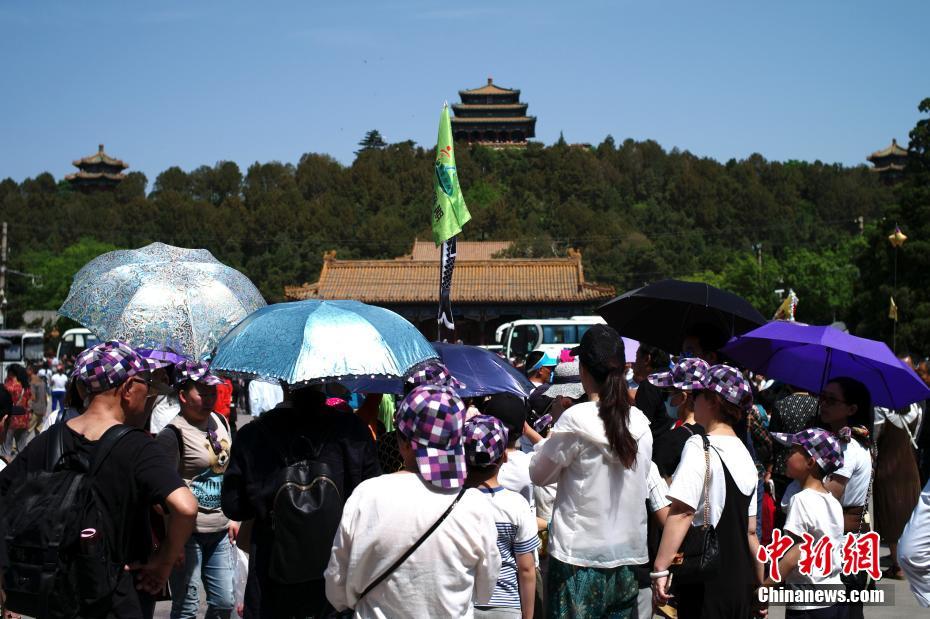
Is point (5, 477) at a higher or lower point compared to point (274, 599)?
higher

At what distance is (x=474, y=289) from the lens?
40.3 meters

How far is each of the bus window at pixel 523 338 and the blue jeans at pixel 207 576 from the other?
80.6 feet

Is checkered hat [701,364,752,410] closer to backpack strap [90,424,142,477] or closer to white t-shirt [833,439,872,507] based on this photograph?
white t-shirt [833,439,872,507]

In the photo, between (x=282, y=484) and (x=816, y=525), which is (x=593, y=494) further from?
(x=282, y=484)

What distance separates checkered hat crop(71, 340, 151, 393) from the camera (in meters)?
3.21

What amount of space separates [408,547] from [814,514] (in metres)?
1.87

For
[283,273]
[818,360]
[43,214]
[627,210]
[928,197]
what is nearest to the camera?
[818,360]

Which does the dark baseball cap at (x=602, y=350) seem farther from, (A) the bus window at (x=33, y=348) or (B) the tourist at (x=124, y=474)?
(A) the bus window at (x=33, y=348)

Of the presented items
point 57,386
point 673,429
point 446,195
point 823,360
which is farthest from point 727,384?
point 57,386

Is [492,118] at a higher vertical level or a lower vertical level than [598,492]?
higher

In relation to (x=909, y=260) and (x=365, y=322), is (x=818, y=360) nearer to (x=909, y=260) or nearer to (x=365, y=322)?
(x=365, y=322)

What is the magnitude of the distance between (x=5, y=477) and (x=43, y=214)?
8058 centimetres

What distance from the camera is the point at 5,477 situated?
3189 millimetres

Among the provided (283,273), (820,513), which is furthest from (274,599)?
(283,273)
